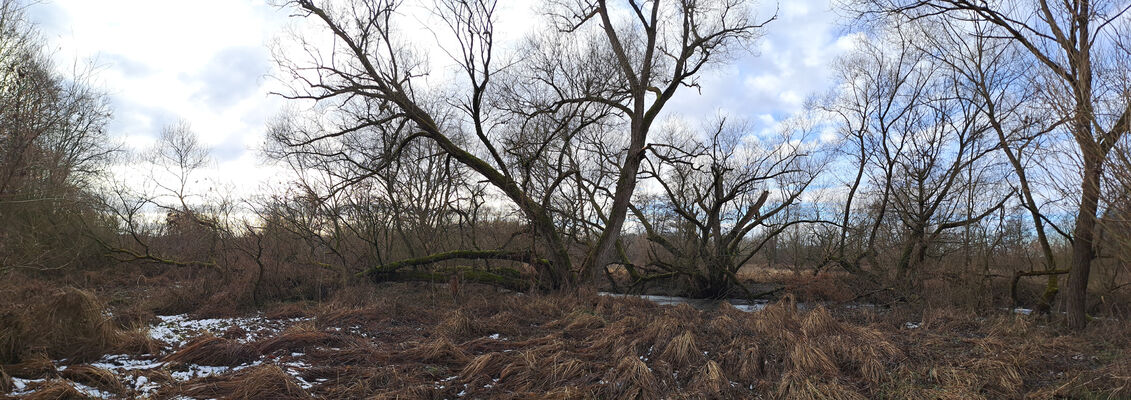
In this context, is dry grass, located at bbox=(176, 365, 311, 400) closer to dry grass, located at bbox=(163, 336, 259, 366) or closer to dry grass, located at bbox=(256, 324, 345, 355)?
dry grass, located at bbox=(163, 336, 259, 366)

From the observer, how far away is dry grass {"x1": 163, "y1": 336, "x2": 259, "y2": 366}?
5.75 metres

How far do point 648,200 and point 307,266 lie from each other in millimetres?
12713

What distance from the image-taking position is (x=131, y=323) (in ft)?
22.5

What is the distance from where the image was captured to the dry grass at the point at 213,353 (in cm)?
575

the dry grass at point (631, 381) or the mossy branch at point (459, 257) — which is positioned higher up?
the mossy branch at point (459, 257)

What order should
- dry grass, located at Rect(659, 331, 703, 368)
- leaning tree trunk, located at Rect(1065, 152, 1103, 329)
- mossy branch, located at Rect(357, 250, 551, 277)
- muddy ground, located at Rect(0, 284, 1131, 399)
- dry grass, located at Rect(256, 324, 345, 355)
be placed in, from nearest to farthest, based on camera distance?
muddy ground, located at Rect(0, 284, 1131, 399) → dry grass, located at Rect(659, 331, 703, 368) → dry grass, located at Rect(256, 324, 345, 355) → leaning tree trunk, located at Rect(1065, 152, 1103, 329) → mossy branch, located at Rect(357, 250, 551, 277)

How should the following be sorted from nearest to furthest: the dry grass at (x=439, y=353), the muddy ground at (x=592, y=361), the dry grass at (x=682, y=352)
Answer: the muddy ground at (x=592, y=361), the dry grass at (x=682, y=352), the dry grass at (x=439, y=353)

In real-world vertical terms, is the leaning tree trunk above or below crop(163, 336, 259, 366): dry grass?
above

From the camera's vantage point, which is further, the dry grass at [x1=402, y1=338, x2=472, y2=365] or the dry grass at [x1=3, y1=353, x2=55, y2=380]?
the dry grass at [x1=402, y1=338, x2=472, y2=365]

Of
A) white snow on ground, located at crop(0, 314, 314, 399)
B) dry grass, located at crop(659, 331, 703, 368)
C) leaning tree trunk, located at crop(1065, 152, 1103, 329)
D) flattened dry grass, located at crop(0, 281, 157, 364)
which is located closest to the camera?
white snow on ground, located at crop(0, 314, 314, 399)

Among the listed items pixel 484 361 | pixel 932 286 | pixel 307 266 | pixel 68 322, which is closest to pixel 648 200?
pixel 932 286

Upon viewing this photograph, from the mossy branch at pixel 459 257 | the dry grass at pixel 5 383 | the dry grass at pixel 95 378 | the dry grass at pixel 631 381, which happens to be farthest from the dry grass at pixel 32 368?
the mossy branch at pixel 459 257

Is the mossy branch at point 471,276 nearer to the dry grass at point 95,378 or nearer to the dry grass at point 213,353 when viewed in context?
the dry grass at point 213,353

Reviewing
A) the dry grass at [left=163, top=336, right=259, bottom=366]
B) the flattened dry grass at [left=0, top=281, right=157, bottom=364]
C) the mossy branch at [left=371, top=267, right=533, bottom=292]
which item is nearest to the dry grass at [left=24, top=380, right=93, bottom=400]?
the flattened dry grass at [left=0, top=281, right=157, bottom=364]
